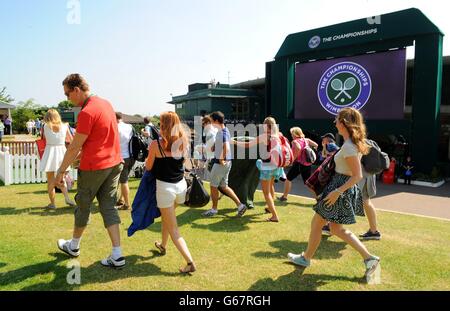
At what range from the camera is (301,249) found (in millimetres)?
4863

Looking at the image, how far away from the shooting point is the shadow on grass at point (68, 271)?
363 centimetres

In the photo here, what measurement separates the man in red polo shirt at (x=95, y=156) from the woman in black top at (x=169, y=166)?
0.47m

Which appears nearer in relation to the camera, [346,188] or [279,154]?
[346,188]

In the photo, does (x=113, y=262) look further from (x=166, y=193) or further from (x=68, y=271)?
(x=166, y=193)

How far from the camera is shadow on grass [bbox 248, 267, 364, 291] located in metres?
3.67

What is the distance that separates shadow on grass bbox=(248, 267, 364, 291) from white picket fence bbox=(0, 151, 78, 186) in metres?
7.43

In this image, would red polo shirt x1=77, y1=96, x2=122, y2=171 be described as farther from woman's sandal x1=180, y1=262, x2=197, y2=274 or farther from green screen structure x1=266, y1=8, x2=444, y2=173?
green screen structure x1=266, y1=8, x2=444, y2=173

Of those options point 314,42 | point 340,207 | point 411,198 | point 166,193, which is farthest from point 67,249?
point 314,42

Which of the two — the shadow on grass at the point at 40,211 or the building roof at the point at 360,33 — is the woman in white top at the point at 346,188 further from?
the building roof at the point at 360,33

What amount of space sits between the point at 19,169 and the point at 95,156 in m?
7.39

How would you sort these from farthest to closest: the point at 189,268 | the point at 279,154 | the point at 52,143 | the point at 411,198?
1. the point at 411,198
2. the point at 52,143
3. the point at 279,154
4. the point at 189,268

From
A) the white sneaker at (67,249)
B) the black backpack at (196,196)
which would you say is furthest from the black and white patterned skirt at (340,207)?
the white sneaker at (67,249)

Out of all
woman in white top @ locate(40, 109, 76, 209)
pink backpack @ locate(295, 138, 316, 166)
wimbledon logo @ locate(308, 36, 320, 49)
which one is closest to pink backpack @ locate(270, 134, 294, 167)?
pink backpack @ locate(295, 138, 316, 166)
